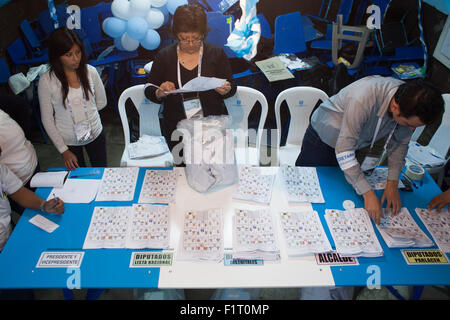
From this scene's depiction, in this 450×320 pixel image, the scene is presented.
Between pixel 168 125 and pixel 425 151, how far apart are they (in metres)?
2.28

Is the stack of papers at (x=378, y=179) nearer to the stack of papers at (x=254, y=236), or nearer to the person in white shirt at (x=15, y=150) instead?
the stack of papers at (x=254, y=236)

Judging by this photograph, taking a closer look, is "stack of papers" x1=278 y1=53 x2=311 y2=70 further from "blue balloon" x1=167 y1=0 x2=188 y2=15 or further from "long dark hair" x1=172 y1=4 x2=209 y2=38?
"long dark hair" x1=172 y1=4 x2=209 y2=38

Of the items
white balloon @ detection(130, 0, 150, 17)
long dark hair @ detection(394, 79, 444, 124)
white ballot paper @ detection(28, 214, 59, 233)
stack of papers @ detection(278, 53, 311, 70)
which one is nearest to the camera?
long dark hair @ detection(394, 79, 444, 124)

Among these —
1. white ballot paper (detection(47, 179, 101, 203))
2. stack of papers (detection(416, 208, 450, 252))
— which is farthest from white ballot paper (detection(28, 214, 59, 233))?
stack of papers (detection(416, 208, 450, 252))

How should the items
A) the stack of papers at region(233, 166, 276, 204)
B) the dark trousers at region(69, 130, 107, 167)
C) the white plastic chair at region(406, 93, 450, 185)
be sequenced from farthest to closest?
the white plastic chair at region(406, 93, 450, 185), the dark trousers at region(69, 130, 107, 167), the stack of papers at region(233, 166, 276, 204)

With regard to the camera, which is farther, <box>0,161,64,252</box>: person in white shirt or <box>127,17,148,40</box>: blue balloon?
<box>127,17,148,40</box>: blue balloon

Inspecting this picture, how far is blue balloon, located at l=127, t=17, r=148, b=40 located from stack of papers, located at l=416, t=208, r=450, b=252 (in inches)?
131

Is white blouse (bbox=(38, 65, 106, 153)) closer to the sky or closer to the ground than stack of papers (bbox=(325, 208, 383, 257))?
closer to the sky

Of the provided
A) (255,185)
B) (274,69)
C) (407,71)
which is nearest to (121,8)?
(274,69)

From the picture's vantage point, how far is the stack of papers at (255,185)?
202 cm

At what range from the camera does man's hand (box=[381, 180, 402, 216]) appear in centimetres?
192

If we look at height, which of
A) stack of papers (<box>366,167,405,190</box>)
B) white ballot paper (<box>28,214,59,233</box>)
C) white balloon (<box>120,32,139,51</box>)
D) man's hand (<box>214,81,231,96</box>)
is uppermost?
man's hand (<box>214,81,231,96</box>)

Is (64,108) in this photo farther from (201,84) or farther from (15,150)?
(201,84)

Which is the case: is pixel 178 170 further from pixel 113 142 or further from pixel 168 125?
pixel 113 142
